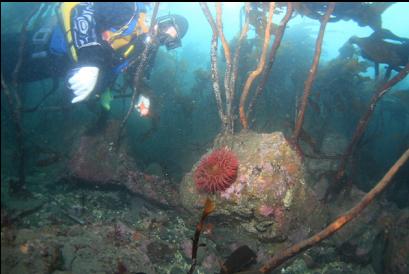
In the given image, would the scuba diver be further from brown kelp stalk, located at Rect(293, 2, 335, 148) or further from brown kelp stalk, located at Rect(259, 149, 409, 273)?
brown kelp stalk, located at Rect(259, 149, 409, 273)

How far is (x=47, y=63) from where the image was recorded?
19.6 ft

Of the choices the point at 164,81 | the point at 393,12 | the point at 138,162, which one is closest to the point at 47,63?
the point at 138,162

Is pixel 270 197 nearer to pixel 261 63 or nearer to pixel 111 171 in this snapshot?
pixel 261 63

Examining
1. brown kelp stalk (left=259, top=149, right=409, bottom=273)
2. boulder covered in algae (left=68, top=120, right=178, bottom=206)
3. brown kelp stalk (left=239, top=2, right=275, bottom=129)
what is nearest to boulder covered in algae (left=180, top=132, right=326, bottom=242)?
brown kelp stalk (left=239, top=2, right=275, bottom=129)

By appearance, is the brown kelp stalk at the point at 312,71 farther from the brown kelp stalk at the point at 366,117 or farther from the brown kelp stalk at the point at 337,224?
the brown kelp stalk at the point at 337,224

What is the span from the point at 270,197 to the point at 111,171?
10.6ft

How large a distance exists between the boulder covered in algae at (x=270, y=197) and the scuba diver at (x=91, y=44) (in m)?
2.71

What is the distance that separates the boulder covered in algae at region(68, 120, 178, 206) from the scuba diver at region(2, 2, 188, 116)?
1057 millimetres

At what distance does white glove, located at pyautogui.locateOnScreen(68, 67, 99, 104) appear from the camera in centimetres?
473

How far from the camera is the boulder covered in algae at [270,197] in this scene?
459 centimetres

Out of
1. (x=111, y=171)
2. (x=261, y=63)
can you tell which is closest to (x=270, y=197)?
(x=261, y=63)

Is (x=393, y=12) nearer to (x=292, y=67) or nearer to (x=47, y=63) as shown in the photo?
(x=292, y=67)

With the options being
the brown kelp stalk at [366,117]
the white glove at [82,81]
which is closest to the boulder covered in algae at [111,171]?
the white glove at [82,81]

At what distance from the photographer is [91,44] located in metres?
4.89
